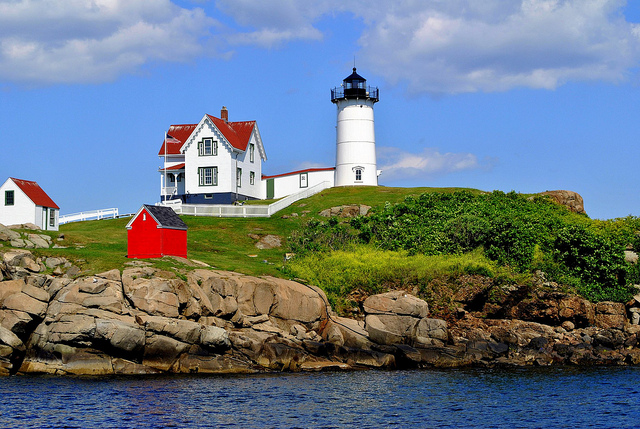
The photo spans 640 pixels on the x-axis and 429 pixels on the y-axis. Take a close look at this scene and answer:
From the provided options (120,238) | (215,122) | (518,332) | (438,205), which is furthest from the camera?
(215,122)

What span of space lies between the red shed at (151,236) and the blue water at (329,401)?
11649 mm

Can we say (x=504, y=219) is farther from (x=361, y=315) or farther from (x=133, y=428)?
(x=133, y=428)

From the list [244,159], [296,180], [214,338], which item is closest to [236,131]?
[244,159]

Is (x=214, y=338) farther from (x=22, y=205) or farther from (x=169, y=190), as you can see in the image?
(x=169, y=190)

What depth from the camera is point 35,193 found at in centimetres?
5169

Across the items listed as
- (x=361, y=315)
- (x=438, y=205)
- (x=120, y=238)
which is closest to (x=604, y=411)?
(x=361, y=315)

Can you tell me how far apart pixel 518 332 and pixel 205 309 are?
1604 centimetres

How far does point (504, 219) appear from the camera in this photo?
147 feet

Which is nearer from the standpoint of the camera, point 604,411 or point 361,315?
point 604,411

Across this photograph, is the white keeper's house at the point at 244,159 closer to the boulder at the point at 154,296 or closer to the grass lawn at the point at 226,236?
the grass lawn at the point at 226,236

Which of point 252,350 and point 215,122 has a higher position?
point 215,122

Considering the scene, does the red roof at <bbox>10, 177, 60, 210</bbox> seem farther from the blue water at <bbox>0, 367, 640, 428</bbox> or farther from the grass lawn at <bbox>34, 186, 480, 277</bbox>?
the blue water at <bbox>0, 367, 640, 428</bbox>

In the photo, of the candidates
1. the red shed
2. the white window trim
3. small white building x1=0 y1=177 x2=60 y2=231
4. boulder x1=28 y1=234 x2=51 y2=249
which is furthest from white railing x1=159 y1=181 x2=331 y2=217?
the red shed

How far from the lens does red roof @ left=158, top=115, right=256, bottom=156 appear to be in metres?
68.0
